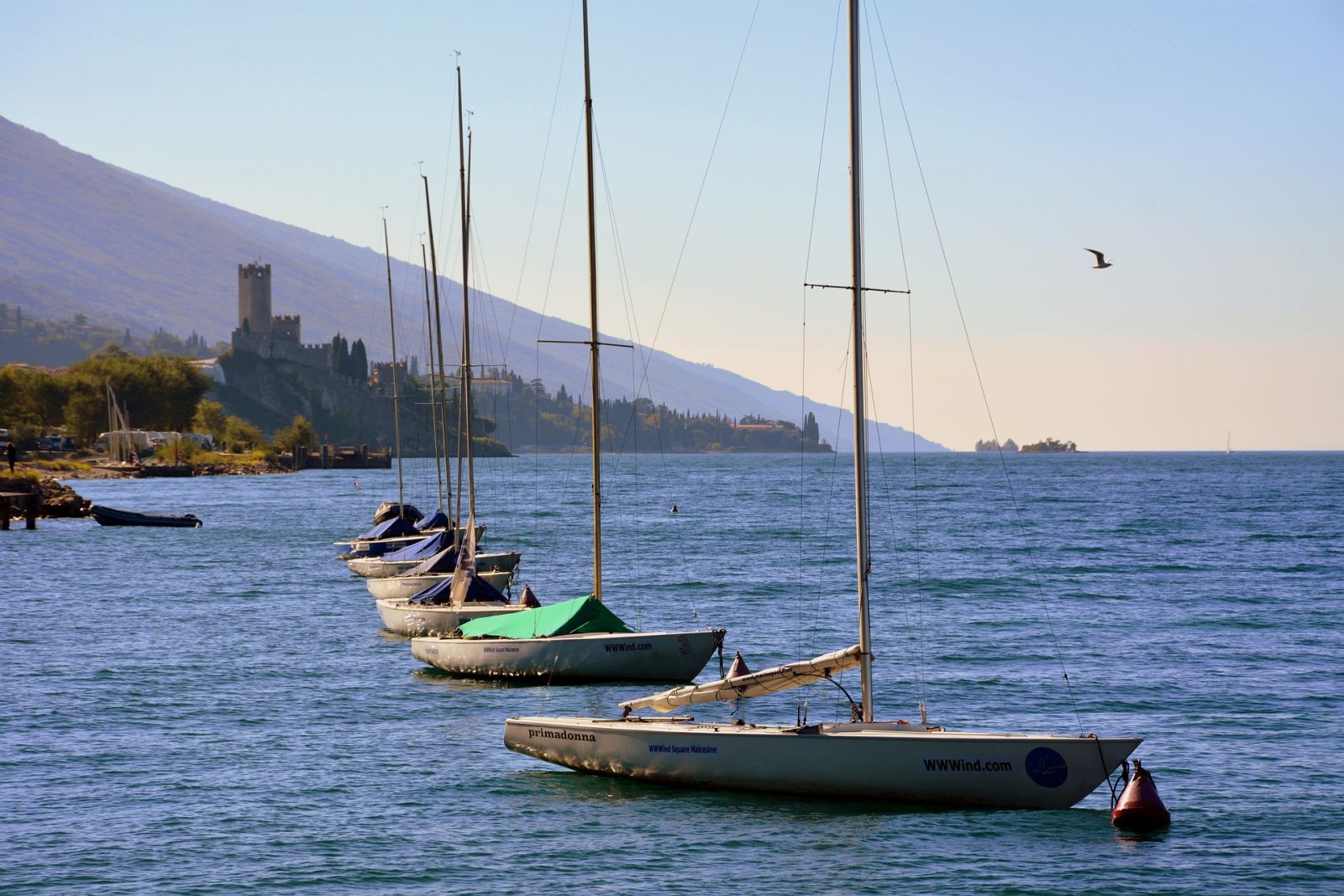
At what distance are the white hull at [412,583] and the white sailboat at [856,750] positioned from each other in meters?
24.3

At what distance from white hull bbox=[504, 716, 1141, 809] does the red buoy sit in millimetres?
619

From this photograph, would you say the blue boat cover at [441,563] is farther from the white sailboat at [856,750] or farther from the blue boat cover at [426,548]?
the white sailboat at [856,750]

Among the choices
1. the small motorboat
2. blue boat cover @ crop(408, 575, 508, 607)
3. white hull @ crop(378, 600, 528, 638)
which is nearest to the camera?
white hull @ crop(378, 600, 528, 638)

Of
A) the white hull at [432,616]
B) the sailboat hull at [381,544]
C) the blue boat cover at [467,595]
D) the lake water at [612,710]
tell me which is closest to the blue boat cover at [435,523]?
the sailboat hull at [381,544]

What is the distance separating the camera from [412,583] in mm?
52156

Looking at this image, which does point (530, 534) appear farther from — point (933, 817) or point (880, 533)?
point (933, 817)

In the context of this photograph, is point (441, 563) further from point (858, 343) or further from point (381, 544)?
point (858, 343)

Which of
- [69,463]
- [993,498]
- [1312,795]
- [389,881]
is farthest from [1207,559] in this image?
[69,463]

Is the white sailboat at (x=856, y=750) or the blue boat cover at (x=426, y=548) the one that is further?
the blue boat cover at (x=426, y=548)

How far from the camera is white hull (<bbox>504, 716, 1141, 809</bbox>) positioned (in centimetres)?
2294

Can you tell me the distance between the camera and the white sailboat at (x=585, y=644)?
34750mm

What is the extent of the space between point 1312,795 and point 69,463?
186895 mm

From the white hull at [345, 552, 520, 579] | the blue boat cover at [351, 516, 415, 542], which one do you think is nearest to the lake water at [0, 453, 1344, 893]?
the white hull at [345, 552, 520, 579]

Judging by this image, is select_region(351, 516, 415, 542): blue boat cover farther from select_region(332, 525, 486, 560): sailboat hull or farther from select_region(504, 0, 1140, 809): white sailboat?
select_region(504, 0, 1140, 809): white sailboat
